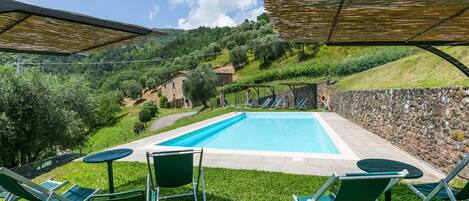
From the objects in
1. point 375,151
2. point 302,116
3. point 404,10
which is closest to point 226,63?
point 302,116

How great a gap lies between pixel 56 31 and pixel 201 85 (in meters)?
26.7

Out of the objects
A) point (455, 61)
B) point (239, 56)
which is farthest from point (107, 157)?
point (239, 56)

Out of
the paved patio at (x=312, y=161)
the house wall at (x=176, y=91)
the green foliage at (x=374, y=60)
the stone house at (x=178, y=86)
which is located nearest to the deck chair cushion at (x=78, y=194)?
the paved patio at (x=312, y=161)

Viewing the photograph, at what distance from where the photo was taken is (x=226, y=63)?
56719 millimetres

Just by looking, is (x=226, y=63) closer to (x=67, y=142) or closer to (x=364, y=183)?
(x=67, y=142)

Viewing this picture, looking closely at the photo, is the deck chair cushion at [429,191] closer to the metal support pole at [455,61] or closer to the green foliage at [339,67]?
the metal support pole at [455,61]

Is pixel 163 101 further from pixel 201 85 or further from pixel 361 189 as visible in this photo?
pixel 361 189

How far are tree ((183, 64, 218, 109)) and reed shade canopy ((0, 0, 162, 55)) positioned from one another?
25.3 metres

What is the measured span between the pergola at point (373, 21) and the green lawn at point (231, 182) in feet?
7.01

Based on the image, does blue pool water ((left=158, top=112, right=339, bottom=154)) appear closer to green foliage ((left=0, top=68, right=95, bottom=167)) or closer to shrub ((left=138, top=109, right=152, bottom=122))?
green foliage ((left=0, top=68, right=95, bottom=167))

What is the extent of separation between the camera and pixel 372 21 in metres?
2.96

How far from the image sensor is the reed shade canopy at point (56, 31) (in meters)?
2.56

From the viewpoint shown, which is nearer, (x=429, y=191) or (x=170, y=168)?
(x=429, y=191)

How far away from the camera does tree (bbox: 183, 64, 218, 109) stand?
2988cm
